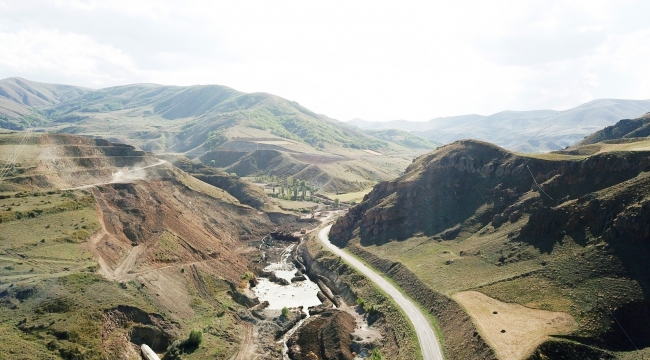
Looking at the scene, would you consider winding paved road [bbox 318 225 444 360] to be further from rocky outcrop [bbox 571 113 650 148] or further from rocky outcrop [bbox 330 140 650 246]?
rocky outcrop [bbox 571 113 650 148]

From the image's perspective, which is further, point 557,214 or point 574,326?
point 557,214

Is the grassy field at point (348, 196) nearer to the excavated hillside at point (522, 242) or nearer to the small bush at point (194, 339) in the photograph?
the excavated hillside at point (522, 242)

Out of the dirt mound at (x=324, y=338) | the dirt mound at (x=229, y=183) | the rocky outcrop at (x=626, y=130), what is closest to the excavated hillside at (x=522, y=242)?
the dirt mound at (x=324, y=338)

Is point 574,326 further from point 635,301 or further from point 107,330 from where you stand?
point 107,330

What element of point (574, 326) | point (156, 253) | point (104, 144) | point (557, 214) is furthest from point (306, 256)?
point (104, 144)

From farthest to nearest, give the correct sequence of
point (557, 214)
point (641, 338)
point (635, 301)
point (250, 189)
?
point (250, 189), point (557, 214), point (635, 301), point (641, 338)
